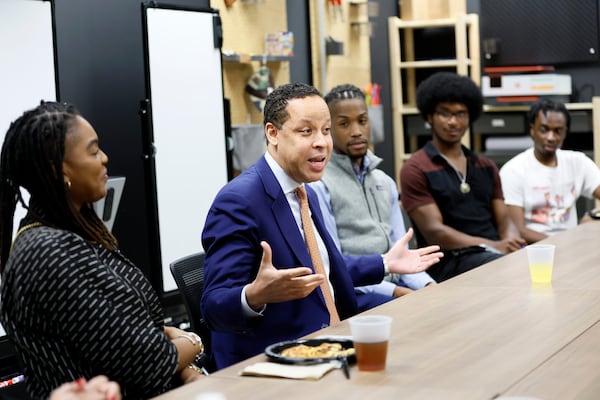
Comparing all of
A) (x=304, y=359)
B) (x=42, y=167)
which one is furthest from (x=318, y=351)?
(x=42, y=167)

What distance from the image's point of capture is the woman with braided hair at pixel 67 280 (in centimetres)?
193

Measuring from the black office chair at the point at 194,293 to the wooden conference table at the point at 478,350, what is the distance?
580mm

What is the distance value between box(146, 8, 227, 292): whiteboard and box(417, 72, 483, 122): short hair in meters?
1.25

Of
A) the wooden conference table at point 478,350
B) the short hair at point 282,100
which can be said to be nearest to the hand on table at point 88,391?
the wooden conference table at point 478,350

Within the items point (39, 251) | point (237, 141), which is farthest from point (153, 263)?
point (39, 251)

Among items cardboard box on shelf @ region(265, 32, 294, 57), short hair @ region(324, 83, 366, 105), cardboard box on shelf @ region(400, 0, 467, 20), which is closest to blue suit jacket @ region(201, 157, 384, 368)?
short hair @ region(324, 83, 366, 105)

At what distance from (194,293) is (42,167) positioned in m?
0.88

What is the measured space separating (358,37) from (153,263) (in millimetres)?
3044

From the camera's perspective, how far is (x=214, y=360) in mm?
2723

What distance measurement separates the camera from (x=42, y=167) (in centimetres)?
203

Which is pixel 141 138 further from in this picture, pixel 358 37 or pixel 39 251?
pixel 39 251

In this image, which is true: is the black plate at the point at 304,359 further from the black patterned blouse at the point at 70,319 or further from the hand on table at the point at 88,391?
the hand on table at the point at 88,391

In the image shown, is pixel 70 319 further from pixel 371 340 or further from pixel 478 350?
pixel 478 350

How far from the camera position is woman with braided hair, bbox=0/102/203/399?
1.93 meters
